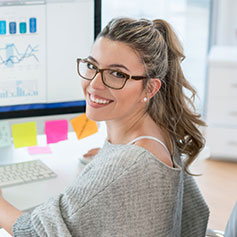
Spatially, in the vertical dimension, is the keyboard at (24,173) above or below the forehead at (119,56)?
below

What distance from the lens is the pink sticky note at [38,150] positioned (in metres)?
1.67

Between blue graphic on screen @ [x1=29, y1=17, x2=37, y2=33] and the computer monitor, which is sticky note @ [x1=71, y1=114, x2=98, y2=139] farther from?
blue graphic on screen @ [x1=29, y1=17, x2=37, y2=33]

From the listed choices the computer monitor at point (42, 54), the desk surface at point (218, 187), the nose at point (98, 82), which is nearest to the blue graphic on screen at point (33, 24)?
the computer monitor at point (42, 54)

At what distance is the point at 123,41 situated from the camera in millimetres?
1188

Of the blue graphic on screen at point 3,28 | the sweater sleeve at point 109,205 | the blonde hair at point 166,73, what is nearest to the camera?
the sweater sleeve at point 109,205

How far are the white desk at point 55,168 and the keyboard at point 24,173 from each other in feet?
0.06

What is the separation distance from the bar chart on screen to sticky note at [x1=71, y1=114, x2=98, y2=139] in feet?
0.59

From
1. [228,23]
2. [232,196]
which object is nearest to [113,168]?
[232,196]

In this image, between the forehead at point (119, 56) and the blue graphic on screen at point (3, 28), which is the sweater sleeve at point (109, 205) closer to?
the forehead at point (119, 56)

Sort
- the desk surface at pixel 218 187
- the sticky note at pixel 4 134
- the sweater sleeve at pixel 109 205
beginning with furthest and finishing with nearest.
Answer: the desk surface at pixel 218 187, the sticky note at pixel 4 134, the sweater sleeve at pixel 109 205

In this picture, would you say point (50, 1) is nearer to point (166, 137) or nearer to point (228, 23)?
point (166, 137)

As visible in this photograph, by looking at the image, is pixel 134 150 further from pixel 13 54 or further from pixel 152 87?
pixel 13 54

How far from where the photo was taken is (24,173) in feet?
4.84

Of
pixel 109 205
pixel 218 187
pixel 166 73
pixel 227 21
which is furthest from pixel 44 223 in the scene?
pixel 227 21
